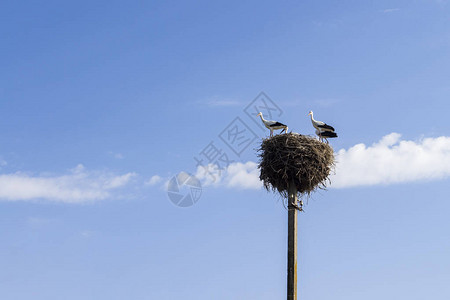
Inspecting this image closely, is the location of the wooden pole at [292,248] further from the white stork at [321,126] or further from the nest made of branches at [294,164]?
the white stork at [321,126]

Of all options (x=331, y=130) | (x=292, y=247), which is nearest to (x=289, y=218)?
(x=292, y=247)

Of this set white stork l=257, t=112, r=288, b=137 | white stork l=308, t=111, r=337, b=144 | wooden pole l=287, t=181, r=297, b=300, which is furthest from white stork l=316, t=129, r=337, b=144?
wooden pole l=287, t=181, r=297, b=300

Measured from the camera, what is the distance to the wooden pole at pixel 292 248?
48.6 feet

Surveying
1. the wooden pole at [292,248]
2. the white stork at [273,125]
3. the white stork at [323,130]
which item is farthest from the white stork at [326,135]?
the wooden pole at [292,248]

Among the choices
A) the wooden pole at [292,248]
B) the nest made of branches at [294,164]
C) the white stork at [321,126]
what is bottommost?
the wooden pole at [292,248]

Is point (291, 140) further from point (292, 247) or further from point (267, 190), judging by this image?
point (292, 247)

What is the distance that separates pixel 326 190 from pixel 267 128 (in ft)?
11.5

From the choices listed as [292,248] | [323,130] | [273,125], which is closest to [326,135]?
[323,130]

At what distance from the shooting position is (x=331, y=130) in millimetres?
18375

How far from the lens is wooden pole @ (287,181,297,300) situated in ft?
48.6

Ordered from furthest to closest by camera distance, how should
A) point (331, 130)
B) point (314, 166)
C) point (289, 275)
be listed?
1. point (331, 130)
2. point (314, 166)
3. point (289, 275)

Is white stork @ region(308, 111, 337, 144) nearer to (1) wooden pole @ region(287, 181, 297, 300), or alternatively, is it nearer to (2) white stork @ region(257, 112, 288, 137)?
(2) white stork @ region(257, 112, 288, 137)

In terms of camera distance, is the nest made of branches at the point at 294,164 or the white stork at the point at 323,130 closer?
the nest made of branches at the point at 294,164

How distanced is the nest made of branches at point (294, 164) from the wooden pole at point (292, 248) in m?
0.42
